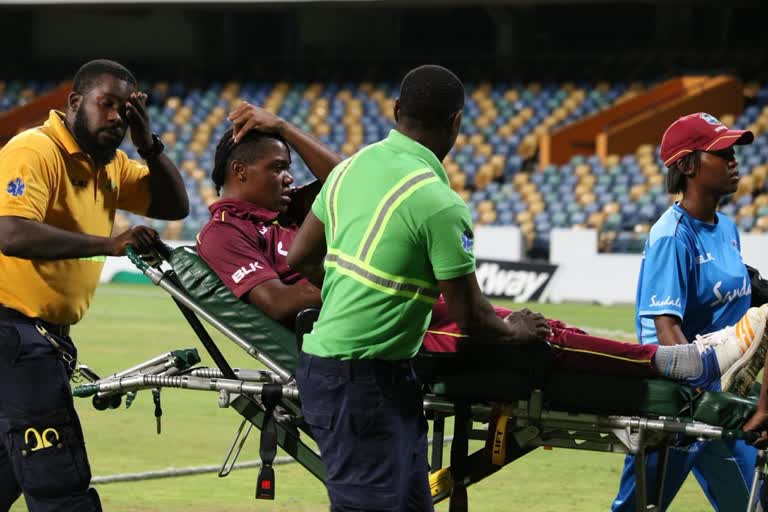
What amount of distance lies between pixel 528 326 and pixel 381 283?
0.72 m

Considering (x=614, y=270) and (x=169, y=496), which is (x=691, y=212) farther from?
(x=614, y=270)

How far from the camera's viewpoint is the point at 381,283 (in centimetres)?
392

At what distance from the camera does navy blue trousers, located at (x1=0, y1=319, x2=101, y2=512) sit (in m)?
4.81

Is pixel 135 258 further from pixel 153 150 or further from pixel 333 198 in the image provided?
pixel 333 198

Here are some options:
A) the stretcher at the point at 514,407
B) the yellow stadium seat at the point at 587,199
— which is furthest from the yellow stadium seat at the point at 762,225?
the stretcher at the point at 514,407

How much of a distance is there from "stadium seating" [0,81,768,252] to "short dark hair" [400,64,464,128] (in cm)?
1836

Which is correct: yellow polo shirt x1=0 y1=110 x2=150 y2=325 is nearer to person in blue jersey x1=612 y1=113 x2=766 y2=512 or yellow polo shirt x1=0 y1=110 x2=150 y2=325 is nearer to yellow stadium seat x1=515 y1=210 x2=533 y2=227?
person in blue jersey x1=612 y1=113 x2=766 y2=512

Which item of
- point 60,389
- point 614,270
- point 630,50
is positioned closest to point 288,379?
point 60,389

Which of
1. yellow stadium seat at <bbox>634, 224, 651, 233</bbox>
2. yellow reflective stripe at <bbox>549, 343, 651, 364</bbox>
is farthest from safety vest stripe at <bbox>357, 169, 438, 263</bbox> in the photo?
yellow stadium seat at <bbox>634, 224, 651, 233</bbox>

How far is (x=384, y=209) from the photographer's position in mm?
3871

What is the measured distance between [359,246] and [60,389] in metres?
1.63

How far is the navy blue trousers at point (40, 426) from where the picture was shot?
4.81 m

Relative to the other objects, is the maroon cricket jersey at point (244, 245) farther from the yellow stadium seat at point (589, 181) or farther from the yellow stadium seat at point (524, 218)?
the yellow stadium seat at point (589, 181)

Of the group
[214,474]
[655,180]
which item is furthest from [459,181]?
[214,474]
